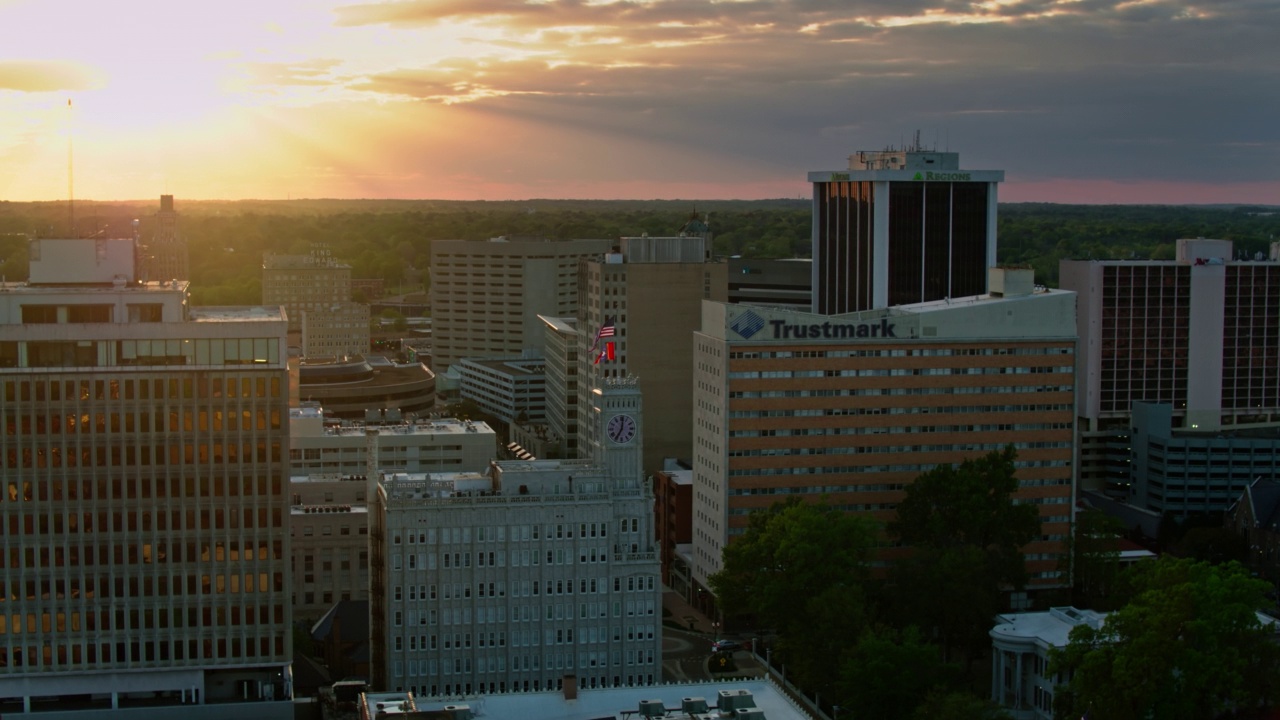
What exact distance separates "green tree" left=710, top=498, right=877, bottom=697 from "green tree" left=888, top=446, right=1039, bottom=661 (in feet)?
17.3

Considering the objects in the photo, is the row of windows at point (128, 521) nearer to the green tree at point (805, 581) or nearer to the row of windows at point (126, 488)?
the row of windows at point (126, 488)

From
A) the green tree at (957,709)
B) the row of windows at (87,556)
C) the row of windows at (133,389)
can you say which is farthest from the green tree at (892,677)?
the row of windows at (133,389)

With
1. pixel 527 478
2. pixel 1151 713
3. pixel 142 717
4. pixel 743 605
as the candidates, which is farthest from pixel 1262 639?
pixel 142 717

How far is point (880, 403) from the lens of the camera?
17825 centimetres

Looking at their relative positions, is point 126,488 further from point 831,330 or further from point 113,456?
point 831,330

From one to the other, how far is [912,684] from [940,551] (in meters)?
31.6

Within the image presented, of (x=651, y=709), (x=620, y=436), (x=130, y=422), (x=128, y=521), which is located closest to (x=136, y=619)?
(x=128, y=521)

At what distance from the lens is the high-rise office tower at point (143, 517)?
133 m

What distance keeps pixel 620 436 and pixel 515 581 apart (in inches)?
610

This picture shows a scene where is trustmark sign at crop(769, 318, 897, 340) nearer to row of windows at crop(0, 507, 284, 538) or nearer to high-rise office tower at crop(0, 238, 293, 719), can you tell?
high-rise office tower at crop(0, 238, 293, 719)

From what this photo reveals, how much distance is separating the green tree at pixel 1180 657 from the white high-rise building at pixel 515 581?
35.8 m

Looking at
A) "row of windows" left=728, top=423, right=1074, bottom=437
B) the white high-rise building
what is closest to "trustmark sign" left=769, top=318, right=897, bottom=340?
"row of windows" left=728, top=423, right=1074, bottom=437

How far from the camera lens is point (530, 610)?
149375 millimetres

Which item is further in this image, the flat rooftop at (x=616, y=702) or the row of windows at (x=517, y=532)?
the row of windows at (x=517, y=532)
